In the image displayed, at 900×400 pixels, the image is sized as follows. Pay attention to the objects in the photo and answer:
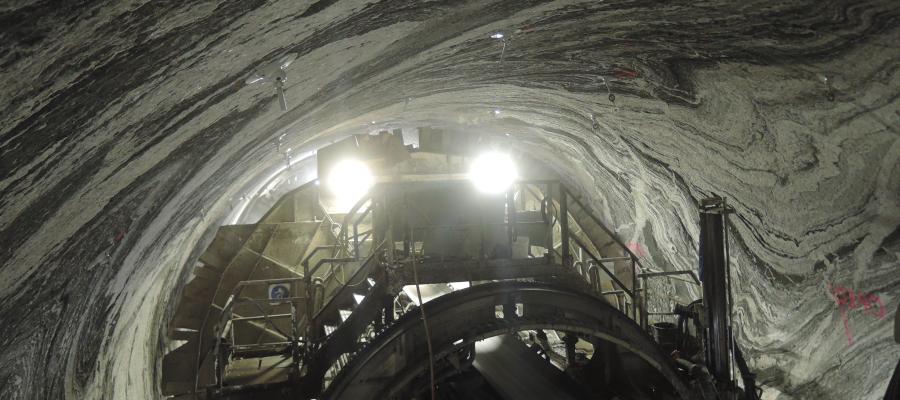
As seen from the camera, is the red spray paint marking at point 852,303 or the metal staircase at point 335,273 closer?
the red spray paint marking at point 852,303

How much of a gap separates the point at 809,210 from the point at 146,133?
5607 mm

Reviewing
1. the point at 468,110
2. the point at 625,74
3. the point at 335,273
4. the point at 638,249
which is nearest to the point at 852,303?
the point at 625,74

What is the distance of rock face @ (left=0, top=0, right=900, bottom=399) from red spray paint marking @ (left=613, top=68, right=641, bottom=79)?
3cm

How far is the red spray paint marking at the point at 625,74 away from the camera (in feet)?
17.1

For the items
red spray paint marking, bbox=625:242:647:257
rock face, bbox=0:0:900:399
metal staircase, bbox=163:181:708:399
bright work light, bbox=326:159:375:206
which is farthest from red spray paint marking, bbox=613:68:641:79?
bright work light, bbox=326:159:375:206

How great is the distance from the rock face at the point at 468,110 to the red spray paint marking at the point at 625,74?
3cm

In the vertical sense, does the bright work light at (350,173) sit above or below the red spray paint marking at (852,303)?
above

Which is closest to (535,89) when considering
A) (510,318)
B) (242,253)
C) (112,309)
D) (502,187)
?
(502,187)

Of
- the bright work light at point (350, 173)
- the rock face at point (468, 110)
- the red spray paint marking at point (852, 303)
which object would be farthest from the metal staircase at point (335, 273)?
the red spray paint marking at point (852, 303)

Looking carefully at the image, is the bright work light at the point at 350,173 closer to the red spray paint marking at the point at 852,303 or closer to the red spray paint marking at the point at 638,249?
the red spray paint marking at the point at 638,249

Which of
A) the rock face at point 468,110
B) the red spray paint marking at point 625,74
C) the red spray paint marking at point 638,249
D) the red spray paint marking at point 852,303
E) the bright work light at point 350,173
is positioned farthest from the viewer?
the bright work light at point 350,173

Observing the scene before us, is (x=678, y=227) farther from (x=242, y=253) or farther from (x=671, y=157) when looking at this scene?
(x=242, y=253)

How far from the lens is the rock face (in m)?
1.97

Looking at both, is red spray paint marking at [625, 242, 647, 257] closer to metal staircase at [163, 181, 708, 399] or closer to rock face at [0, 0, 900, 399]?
metal staircase at [163, 181, 708, 399]
